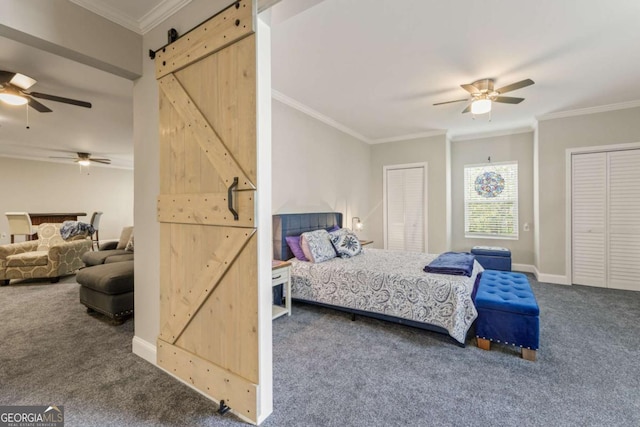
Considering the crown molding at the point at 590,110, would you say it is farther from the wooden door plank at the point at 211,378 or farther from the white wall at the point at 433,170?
the wooden door plank at the point at 211,378

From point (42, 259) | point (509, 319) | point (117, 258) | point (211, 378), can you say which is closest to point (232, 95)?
point (211, 378)

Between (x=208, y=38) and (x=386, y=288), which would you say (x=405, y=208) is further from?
(x=208, y=38)

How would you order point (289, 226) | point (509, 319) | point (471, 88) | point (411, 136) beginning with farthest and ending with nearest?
1. point (411, 136)
2. point (289, 226)
3. point (471, 88)
4. point (509, 319)

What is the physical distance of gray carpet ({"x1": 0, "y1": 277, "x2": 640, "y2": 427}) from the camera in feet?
5.52

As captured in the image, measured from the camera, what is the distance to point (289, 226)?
3.77 metres

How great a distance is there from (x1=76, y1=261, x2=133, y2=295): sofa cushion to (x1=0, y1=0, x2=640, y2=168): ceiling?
2190 millimetres

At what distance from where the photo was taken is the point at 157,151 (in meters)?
2.19

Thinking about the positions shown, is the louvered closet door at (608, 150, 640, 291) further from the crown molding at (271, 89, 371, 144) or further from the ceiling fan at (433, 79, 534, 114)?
the crown molding at (271, 89, 371, 144)

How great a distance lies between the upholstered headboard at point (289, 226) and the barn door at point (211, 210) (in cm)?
165

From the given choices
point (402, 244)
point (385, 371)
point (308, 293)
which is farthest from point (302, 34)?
point (402, 244)

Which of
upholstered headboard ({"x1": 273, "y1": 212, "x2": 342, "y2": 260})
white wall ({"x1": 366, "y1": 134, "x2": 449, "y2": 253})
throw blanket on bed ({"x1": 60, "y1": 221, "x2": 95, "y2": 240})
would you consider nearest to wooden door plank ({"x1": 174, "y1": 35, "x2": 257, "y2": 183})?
upholstered headboard ({"x1": 273, "y1": 212, "x2": 342, "y2": 260})

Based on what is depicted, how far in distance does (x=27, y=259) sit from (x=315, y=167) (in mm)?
5011

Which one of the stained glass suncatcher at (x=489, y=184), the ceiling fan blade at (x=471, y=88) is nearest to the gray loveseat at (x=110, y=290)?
the ceiling fan blade at (x=471, y=88)

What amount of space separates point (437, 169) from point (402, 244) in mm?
1717
